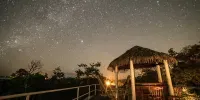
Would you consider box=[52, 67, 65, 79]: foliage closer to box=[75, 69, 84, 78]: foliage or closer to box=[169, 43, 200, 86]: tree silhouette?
box=[75, 69, 84, 78]: foliage

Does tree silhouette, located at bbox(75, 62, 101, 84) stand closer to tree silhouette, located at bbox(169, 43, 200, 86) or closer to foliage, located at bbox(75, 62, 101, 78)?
foliage, located at bbox(75, 62, 101, 78)

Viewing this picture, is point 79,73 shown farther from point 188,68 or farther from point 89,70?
point 188,68

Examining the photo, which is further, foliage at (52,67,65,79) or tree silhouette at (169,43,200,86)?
foliage at (52,67,65,79)

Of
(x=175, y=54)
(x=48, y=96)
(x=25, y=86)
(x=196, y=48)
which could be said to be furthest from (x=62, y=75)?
(x=196, y=48)

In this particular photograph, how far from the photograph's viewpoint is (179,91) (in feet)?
29.3

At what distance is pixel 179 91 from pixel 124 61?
445 centimetres

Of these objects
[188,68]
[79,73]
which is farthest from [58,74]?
[188,68]

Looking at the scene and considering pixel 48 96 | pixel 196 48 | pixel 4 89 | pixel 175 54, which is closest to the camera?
pixel 196 48

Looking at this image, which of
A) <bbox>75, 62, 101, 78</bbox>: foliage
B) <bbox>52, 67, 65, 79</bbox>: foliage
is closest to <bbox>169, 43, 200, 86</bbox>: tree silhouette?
<bbox>75, 62, 101, 78</bbox>: foliage

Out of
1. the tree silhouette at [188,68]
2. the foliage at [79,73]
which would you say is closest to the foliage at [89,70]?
the foliage at [79,73]

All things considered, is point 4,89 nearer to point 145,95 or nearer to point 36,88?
point 36,88

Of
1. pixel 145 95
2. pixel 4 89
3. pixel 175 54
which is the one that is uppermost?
pixel 175 54

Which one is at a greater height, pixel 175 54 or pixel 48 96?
pixel 175 54

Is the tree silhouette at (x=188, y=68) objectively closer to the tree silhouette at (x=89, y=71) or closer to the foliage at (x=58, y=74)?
the tree silhouette at (x=89, y=71)
